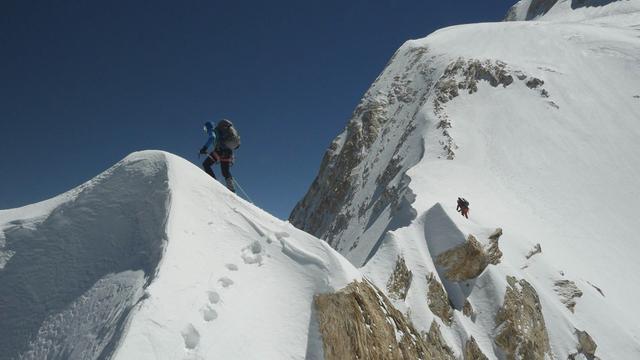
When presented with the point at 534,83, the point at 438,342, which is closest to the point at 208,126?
the point at 438,342

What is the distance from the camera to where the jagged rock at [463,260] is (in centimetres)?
1354

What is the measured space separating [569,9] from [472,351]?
75779 millimetres

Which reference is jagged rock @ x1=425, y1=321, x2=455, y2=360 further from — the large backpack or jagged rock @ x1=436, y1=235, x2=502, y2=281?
the large backpack

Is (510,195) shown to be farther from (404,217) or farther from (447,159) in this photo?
(404,217)

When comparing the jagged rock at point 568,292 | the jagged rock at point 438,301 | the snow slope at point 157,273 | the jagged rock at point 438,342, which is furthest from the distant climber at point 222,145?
the jagged rock at point 568,292

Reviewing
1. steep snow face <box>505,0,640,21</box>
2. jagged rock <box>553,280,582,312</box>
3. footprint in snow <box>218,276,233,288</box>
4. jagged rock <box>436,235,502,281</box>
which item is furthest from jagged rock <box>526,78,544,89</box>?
footprint in snow <box>218,276,233,288</box>

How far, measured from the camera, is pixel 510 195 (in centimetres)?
2545

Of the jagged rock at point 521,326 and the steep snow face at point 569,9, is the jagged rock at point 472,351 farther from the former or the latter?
the steep snow face at point 569,9

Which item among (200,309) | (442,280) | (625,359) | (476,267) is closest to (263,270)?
(200,309)

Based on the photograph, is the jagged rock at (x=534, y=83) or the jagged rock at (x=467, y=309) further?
the jagged rock at (x=534, y=83)

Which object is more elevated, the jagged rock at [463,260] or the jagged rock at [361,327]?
the jagged rock at [463,260]

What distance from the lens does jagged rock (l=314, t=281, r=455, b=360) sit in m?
6.14

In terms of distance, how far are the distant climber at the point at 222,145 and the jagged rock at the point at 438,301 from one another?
669 centimetres

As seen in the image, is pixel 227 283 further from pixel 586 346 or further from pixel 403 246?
pixel 586 346
